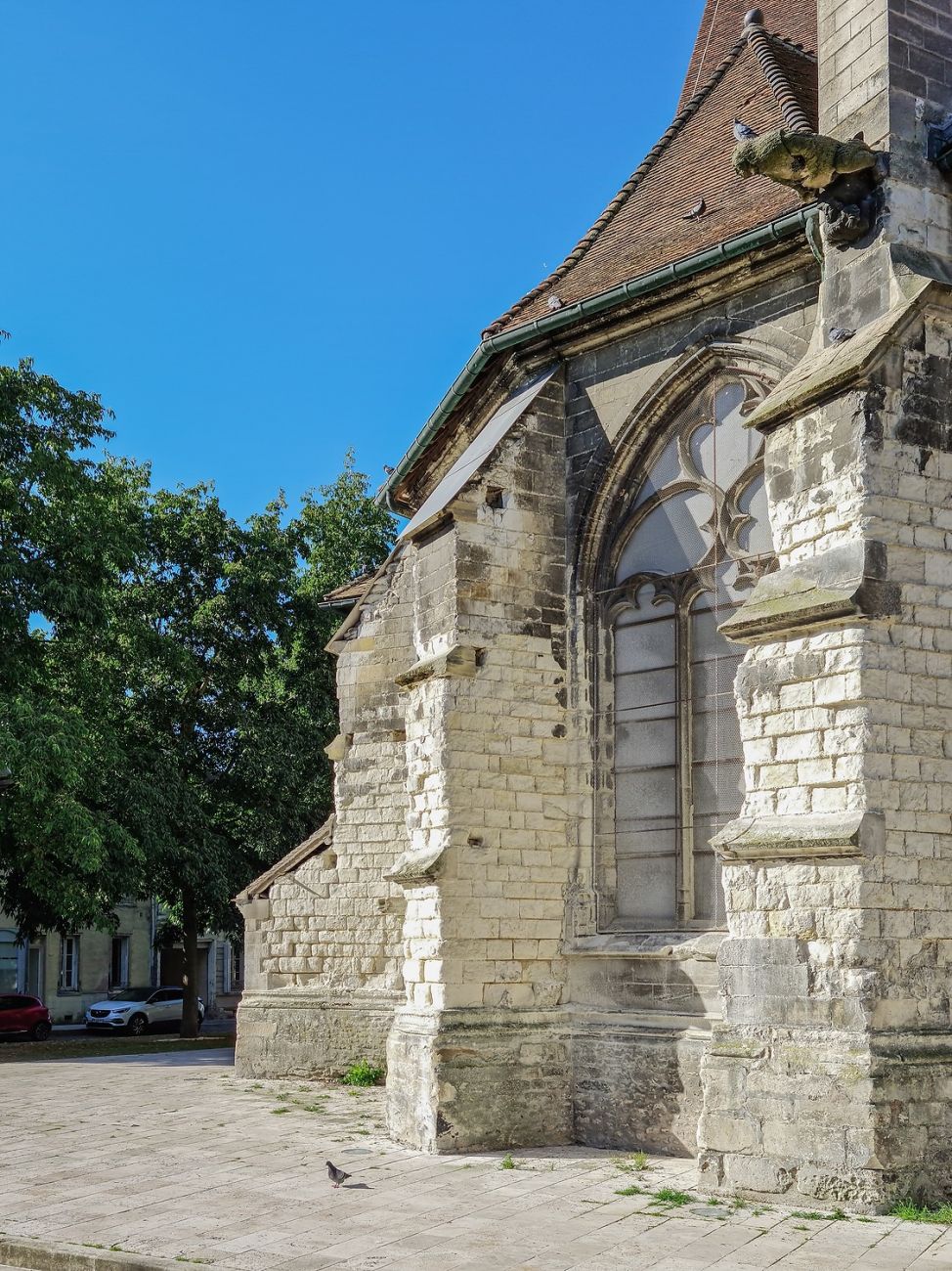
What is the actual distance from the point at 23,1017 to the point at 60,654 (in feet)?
36.9

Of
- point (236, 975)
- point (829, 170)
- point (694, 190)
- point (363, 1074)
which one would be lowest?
point (236, 975)

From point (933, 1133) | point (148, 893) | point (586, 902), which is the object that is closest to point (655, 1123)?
point (586, 902)

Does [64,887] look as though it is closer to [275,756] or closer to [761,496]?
[275,756]

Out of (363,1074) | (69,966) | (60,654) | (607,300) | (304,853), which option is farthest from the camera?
(69,966)

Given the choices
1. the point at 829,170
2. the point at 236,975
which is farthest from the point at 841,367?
the point at 236,975

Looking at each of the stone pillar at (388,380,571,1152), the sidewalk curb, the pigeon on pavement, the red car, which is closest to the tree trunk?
the red car

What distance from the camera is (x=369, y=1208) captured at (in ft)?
26.8

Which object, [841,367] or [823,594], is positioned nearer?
[823,594]

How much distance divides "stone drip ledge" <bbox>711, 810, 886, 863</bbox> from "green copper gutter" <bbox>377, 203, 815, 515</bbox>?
4.00 metres

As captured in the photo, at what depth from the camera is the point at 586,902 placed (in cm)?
1116

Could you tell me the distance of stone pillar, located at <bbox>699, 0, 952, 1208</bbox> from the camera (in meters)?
7.77

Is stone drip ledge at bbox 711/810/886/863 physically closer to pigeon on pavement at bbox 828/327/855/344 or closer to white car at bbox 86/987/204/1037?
pigeon on pavement at bbox 828/327/855/344

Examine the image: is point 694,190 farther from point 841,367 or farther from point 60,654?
point 60,654

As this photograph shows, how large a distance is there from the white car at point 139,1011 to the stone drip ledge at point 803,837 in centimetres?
2506
